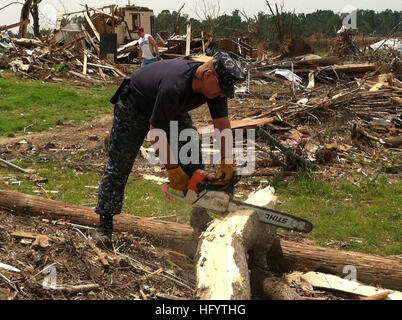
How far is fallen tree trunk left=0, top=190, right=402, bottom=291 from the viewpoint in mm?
3693

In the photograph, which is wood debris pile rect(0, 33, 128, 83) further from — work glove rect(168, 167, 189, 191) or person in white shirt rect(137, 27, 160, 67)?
work glove rect(168, 167, 189, 191)

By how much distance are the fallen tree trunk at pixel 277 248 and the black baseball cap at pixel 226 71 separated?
1.39 metres

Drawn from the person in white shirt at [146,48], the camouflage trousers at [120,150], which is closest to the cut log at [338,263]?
the camouflage trousers at [120,150]

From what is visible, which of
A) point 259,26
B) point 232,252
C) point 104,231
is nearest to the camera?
point 232,252

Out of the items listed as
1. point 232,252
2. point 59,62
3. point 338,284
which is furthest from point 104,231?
point 59,62

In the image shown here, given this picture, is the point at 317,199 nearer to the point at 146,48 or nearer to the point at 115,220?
the point at 115,220

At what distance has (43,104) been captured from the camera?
40.0ft

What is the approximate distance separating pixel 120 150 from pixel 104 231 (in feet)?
2.32

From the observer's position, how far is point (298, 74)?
1664cm

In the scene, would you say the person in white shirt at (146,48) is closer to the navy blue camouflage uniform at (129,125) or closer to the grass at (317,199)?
the grass at (317,199)

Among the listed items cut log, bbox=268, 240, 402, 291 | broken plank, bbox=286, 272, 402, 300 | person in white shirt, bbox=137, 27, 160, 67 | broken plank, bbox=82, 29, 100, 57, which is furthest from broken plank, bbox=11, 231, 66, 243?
broken plank, bbox=82, 29, 100, 57

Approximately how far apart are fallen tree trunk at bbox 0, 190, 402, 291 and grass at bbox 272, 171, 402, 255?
37.8 inches

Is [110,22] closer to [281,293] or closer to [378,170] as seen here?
[378,170]
